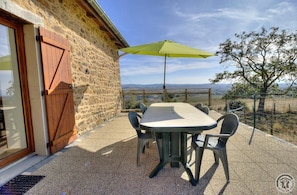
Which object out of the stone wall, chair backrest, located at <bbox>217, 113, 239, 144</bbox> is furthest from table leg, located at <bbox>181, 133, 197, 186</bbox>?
the stone wall

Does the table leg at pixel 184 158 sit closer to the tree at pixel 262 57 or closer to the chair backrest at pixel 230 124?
the chair backrest at pixel 230 124

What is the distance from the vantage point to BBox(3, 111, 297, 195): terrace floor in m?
1.81

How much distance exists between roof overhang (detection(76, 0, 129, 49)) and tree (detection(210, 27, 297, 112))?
29.9ft

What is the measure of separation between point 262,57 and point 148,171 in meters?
12.6

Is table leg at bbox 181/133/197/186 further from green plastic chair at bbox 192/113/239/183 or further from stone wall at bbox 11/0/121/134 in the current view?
stone wall at bbox 11/0/121/134

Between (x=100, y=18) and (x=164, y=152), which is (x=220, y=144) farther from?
(x=100, y=18)

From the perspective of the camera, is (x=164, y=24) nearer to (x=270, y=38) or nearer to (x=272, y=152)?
(x=272, y=152)

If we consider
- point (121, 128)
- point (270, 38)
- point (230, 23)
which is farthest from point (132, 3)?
point (270, 38)

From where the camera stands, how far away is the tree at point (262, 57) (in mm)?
10359

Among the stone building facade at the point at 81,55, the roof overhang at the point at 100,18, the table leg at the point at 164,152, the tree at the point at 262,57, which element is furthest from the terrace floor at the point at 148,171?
the tree at the point at 262,57

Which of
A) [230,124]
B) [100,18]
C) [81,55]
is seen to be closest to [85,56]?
[81,55]

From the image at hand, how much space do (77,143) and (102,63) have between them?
9.75 ft

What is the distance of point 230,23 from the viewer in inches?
262

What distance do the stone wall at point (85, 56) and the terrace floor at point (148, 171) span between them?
4.58 ft
